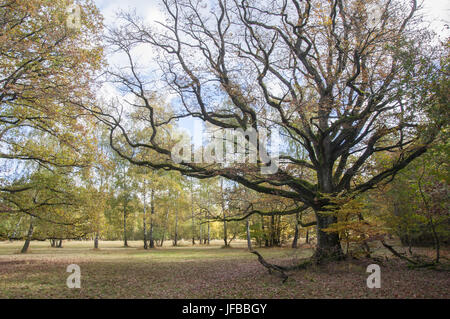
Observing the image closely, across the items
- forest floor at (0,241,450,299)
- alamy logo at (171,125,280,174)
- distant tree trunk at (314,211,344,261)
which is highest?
alamy logo at (171,125,280,174)

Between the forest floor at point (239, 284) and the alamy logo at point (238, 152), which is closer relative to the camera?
the forest floor at point (239, 284)

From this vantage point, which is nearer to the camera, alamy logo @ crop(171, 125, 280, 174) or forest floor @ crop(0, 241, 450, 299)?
forest floor @ crop(0, 241, 450, 299)

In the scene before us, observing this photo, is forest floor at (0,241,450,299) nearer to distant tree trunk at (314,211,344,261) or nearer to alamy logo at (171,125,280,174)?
distant tree trunk at (314,211,344,261)

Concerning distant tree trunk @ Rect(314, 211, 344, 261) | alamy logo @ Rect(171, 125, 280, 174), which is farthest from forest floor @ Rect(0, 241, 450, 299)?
alamy logo @ Rect(171, 125, 280, 174)

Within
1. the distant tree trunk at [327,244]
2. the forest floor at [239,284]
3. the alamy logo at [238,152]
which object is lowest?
the forest floor at [239,284]

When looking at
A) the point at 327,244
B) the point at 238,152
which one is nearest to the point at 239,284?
the point at 327,244

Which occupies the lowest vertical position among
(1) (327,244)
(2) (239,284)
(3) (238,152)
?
(2) (239,284)

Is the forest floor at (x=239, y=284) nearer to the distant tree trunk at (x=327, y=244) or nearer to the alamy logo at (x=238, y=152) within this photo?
the distant tree trunk at (x=327, y=244)

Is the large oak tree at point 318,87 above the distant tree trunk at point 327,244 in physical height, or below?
above

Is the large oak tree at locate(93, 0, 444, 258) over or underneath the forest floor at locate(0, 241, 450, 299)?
over

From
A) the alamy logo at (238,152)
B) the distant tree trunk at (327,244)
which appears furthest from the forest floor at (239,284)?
the alamy logo at (238,152)

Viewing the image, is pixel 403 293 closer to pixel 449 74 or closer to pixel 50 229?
pixel 449 74

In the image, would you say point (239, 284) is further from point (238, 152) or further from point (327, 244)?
point (238, 152)
